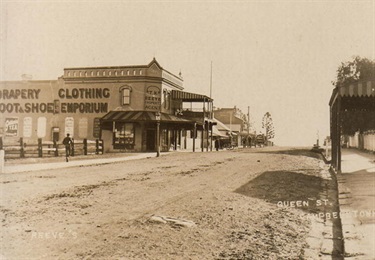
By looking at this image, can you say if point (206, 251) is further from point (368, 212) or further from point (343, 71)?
point (343, 71)

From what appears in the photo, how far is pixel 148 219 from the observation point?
6.57 meters

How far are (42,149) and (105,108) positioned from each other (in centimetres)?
1361

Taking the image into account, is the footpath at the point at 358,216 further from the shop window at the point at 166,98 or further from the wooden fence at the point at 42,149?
the shop window at the point at 166,98

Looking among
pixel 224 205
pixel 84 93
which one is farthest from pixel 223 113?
pixel 224 205

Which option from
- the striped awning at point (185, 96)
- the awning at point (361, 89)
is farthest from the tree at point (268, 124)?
the awning at point (361, 89)

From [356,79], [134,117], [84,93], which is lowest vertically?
[134,117]

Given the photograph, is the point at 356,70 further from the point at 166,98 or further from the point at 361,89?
the point at 361,89

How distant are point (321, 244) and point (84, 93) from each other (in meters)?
32.2

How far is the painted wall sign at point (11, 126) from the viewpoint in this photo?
3716 cm

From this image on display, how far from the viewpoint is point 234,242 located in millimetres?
5633

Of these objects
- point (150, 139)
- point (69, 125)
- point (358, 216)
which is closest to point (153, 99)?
point (150, 139)

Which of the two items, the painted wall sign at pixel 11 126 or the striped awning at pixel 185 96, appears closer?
the painted wall sign at pixel 11 126

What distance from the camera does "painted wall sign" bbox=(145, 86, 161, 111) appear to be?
34.3 meters

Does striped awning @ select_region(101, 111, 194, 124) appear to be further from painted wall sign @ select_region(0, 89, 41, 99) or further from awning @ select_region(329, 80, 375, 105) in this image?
awning @ select_region(329, 80, 375, 105)
